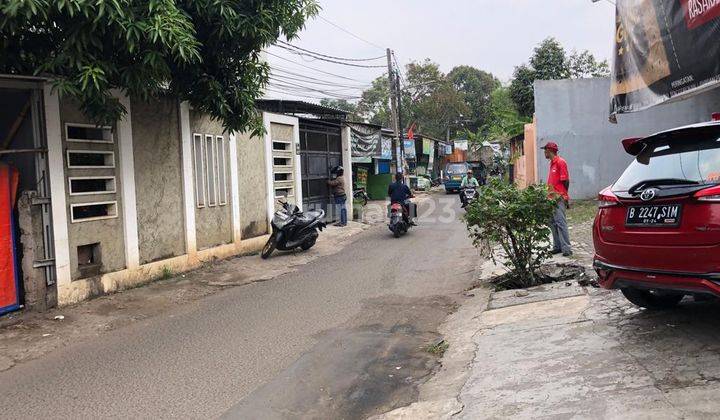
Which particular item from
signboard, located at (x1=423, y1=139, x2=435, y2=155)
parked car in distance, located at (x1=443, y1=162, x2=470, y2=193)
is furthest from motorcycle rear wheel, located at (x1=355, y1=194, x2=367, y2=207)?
signboard, located at (x1=423, y1=139, x2=435, y2=155)

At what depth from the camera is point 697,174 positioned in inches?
162

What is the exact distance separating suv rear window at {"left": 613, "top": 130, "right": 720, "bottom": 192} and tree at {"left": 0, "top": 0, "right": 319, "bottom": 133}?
501 cm

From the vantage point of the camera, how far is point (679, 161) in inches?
171

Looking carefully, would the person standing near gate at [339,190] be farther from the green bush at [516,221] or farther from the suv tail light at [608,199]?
the suv tail light at [608,199]

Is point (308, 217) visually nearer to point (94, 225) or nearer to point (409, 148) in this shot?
point (94, 225)

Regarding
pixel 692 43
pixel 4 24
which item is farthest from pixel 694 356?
pixel 4 24

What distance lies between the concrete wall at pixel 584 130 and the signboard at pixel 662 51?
7250mm

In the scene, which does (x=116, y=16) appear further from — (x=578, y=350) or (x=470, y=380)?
(x=578, y=350)

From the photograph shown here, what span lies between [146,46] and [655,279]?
6164 millimetres

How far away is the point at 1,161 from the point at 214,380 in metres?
4.56

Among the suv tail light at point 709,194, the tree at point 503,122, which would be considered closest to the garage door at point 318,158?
the tree at point 503,122

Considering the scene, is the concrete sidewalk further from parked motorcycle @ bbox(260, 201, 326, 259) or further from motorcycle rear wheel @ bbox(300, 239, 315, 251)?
motorcycle rear wheel @ bbox(300, 239, 315, 251)

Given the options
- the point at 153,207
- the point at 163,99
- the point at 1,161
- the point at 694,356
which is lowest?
the point at 694,356

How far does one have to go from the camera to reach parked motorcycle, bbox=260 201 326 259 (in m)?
11.6
